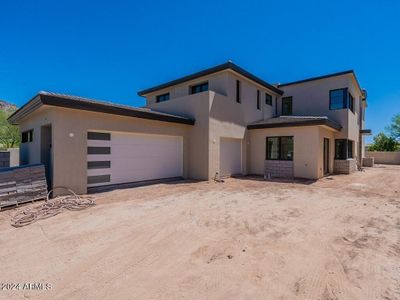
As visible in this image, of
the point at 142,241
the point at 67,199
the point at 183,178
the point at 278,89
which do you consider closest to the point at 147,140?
the point at 183,178

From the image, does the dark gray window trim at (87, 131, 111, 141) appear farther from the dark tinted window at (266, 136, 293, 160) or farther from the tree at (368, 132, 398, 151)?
the tree at (368, 132, 398, 151)

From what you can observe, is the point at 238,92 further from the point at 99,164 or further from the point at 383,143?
the point at 383,143

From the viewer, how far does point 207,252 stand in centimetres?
327

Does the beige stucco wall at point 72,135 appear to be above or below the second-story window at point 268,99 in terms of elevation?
below

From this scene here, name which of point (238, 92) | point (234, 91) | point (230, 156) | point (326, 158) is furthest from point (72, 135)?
point (326, 158)

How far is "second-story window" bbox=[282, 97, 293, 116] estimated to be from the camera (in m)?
16.5

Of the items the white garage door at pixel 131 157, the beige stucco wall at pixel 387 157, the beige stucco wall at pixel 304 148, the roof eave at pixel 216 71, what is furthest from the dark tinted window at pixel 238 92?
the beige stucco wall at pixel 387 157

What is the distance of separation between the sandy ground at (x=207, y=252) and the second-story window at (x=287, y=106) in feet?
38.4

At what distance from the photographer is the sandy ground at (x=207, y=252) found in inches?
93.7

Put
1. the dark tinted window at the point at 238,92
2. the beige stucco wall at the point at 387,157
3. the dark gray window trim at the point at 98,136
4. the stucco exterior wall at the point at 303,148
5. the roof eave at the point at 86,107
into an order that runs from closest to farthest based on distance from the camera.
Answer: the roof eave at the point at 86,107 < the dark gray window trim at the point at 98,136 < the stucco exterior wall at the point at 303,148 < the dark tinted window at the point at 238,92 < the beige stucco wall at the point at 387,157

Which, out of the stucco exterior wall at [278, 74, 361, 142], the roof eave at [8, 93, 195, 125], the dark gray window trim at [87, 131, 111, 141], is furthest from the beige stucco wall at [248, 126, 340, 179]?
the dark gray window trim at [87, 131, 111, 141]

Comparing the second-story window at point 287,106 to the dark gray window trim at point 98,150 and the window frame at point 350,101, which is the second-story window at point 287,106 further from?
the dark gray window trim at point 98,150

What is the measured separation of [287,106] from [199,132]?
9489 millimetres

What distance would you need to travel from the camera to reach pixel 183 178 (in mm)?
11227
